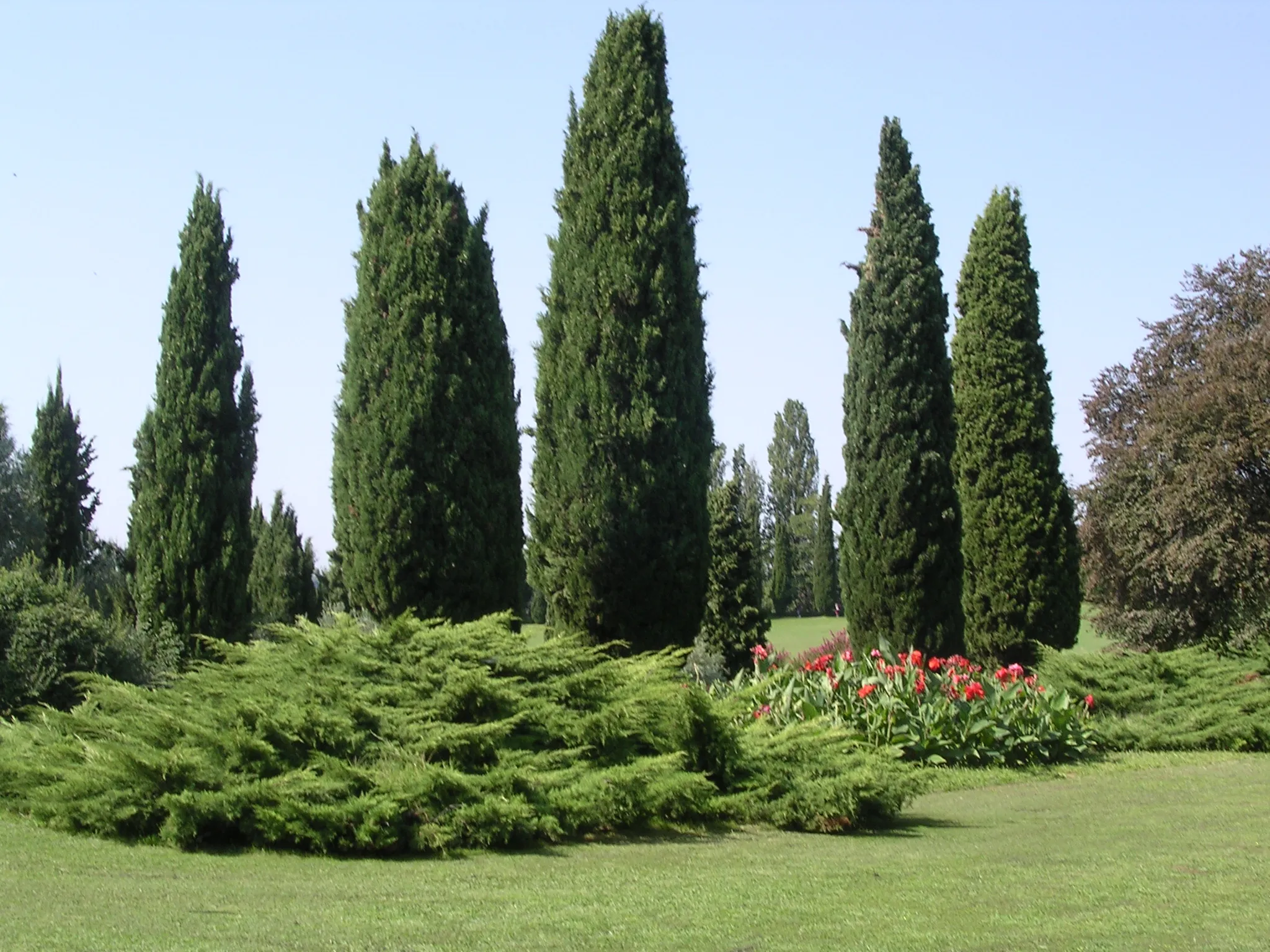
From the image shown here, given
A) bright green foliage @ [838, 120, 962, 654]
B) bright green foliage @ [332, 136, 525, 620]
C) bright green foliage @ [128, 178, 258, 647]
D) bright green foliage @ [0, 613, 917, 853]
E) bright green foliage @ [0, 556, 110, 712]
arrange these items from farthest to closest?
bright green foliage @ [838, 120, 962, 654], bright green foliage @ [128, 178, 258, 647], bright green foliage @ [332, 136, 525, 620], bright green foliage @ [0, 556, 110, 712], bright green foliage @ [0, 613, 917, 853]

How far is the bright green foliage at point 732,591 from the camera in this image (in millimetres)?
25609

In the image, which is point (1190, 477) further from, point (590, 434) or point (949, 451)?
point (590, 434)

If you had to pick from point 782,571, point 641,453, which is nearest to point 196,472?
point 641,453

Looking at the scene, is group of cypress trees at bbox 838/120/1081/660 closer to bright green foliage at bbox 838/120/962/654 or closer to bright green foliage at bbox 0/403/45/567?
bright green foliage at bbox 838/120/962/654

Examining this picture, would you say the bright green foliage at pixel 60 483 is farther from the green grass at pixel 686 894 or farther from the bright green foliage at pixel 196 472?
the green grass at pixel 686 894

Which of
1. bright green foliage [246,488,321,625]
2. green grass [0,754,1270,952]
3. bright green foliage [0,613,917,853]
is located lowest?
green grass [0,754,1270,952]

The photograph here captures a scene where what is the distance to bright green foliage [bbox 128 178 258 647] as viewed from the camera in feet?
54.4

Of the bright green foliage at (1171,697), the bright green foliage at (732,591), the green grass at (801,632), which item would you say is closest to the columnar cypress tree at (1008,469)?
the bright green foliage at (1171,697)

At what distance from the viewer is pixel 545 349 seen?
1433 cm

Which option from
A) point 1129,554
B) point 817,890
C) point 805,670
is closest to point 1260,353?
point 1129,554

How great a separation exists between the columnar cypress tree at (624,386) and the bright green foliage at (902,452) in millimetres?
5443

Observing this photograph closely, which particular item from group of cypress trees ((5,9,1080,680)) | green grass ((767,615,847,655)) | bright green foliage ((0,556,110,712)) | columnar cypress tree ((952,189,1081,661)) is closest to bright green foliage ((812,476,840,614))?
green grass ((767,615,847,655))

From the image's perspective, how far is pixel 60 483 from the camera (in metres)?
27.4

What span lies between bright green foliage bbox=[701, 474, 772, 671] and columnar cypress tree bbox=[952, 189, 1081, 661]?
591 centimetres
